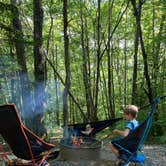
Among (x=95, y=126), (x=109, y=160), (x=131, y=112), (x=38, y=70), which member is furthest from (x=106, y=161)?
(x=38, y=70)

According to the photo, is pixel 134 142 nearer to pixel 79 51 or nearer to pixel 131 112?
pixel 131 112

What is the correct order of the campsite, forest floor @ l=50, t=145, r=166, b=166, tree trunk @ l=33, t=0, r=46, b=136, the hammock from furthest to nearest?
tree trunk @ l=33, t=0, r=46, b=136, the hammock, forest floor @ l=50, t=145, r=166, b=166, the campsite

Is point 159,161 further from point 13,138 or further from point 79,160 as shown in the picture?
point 13,138

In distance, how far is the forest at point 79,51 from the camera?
572cm

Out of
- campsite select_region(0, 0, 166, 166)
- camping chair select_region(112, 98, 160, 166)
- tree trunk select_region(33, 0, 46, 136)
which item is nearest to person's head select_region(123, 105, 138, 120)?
campsite select_region(0, 0, 166, 166)

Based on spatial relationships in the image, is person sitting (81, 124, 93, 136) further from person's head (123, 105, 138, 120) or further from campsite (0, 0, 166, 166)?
person's head (123, 105, 138, 120)

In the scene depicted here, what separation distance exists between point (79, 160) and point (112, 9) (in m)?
7.71

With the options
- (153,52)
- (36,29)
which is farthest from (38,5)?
(153,52)

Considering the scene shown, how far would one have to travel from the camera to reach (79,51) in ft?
43.0

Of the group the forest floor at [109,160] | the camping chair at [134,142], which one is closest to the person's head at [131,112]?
the camping chair at [134,142]

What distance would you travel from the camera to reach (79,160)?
164 inches

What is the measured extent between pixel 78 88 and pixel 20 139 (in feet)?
45.4

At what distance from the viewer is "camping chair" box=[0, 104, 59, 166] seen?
2.87m

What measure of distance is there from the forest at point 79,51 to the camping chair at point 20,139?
148 cm
